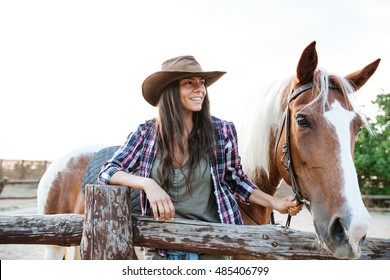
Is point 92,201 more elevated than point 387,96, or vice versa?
point 387,96

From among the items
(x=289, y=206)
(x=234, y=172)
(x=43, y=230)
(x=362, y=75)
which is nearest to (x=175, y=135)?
(x=234, y=172)

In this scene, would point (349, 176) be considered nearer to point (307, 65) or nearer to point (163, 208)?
point (307, 65)

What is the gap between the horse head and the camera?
1.35 meters

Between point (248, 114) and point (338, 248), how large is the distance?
963mm

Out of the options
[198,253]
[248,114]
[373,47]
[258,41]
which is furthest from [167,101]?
[373,47]

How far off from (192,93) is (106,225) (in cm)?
71

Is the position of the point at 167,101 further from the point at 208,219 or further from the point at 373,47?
the point at 373,47

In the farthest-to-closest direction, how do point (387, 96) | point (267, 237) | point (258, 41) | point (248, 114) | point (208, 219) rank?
point (387, 96) → point (258, 41) → point (248, 114) → point (208, 219) → point (267, 237)

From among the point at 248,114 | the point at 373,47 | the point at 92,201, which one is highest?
the point at 373,47

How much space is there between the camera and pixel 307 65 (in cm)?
170

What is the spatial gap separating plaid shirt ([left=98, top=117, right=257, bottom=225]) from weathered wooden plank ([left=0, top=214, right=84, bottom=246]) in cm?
26

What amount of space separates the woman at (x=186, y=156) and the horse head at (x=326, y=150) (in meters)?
0.22

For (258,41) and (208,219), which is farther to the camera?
(258,41)

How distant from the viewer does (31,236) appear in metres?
1.70
